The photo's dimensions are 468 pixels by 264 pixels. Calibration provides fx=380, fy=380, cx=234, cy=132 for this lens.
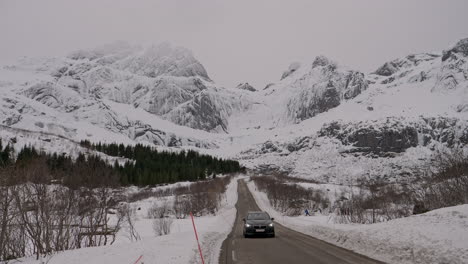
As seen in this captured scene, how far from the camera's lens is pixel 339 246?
18.8 metres

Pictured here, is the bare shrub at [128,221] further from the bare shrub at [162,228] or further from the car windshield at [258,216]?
the car windshield at [258,216]

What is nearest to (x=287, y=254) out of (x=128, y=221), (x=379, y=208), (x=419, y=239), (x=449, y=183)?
(x=419, y=239)

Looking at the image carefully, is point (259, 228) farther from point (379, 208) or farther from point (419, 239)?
point (379, 208)

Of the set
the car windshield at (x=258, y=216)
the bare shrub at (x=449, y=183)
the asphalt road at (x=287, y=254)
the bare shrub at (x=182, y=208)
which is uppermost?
the bare shrub at (x=449, y=183)

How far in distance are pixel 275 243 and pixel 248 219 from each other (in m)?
5.33

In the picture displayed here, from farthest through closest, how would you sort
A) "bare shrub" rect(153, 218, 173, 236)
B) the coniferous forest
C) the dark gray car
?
"bare shrub" rect(153, 218, 173, 236) < the coniferous forest < the dark gray car

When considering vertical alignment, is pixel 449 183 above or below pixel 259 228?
above

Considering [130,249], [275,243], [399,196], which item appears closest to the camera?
[130,249]

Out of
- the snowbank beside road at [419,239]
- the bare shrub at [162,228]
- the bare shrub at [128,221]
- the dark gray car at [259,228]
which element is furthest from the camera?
the bare shrub at [162,228]

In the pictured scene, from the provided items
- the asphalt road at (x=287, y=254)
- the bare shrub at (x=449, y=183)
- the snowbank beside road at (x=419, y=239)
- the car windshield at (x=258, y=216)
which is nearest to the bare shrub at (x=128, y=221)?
the car windshield at (x=258, y=216)

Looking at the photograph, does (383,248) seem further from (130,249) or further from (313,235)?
(130,249)

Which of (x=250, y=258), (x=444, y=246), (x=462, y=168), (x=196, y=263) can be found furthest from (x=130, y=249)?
(x=462, y=168)

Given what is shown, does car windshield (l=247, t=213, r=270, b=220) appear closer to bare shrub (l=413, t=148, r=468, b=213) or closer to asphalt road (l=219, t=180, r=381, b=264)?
asphalt road (l=219, t=180, r=381, b=264)

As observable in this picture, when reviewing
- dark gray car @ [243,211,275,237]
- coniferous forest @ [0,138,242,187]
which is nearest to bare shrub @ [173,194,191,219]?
coniferous forest @ [0,138,242,187]
